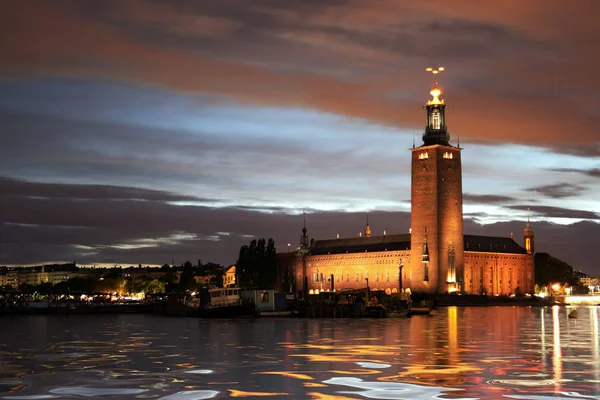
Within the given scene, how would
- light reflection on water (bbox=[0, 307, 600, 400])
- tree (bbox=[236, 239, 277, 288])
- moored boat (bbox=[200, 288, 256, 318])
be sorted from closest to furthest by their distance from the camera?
1. light reflection on water (bbox=[0, 307, 600, 400])
2. moored boat (bbox=[200, 288, 256, 318])
3. tree (bbox=[236, 239, 277, 288])

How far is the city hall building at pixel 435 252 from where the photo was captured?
4646 inches

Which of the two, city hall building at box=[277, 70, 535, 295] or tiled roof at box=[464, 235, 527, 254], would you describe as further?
tiled roof at box=[464, 235, 527, 254]

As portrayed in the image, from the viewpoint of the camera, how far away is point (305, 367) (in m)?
23.2

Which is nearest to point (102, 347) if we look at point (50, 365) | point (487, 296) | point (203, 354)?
point (203, 354)

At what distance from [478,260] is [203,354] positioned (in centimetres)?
10054

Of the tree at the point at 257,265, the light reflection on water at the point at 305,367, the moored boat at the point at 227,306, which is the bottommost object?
the light reflection on water at the point at 305,367

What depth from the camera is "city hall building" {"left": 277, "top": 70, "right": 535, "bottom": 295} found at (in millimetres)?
118000

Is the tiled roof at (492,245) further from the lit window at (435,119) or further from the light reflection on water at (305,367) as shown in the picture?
the light reflection on water at (305,367)

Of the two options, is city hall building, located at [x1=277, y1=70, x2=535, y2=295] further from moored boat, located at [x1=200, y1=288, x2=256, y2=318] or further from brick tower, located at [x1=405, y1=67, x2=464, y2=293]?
moored boat, located at [x1=200, y1=288, x2=256, y2=318]

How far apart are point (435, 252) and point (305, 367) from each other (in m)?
96.4

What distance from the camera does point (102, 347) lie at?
103 ft

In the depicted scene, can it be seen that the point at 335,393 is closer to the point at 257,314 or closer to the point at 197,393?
the point at 197,393

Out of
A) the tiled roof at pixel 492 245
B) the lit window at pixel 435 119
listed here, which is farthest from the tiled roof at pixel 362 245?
the lit window at pixel 435 119

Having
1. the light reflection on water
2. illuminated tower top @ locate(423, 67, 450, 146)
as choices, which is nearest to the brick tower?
illuminated tower top @ locate(423, 67, 450, 146)
